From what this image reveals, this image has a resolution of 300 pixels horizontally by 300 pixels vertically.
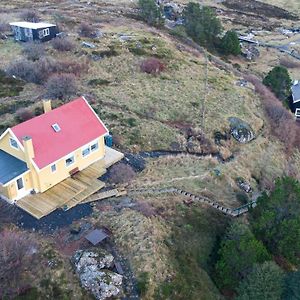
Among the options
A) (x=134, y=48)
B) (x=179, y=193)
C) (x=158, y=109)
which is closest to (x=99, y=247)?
(x=179, y=193)

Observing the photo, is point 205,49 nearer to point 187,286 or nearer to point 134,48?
point 134,48

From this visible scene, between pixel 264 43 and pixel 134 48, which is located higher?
pixel 134 48

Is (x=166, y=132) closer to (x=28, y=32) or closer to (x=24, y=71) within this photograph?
(x=24, y=71)

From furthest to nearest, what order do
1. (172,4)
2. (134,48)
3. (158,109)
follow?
(172,4), (134,48), (158,109)

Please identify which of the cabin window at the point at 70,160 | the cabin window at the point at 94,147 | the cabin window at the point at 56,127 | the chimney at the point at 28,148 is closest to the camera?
the chimney at the point at 28,148

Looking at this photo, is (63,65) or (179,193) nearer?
(179,193)

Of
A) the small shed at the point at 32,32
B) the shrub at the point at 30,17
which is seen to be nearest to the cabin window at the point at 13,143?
the small shed at the point at 32,32

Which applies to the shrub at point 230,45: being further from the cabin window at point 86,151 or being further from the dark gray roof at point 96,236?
the dark gray roof at point 96,236
